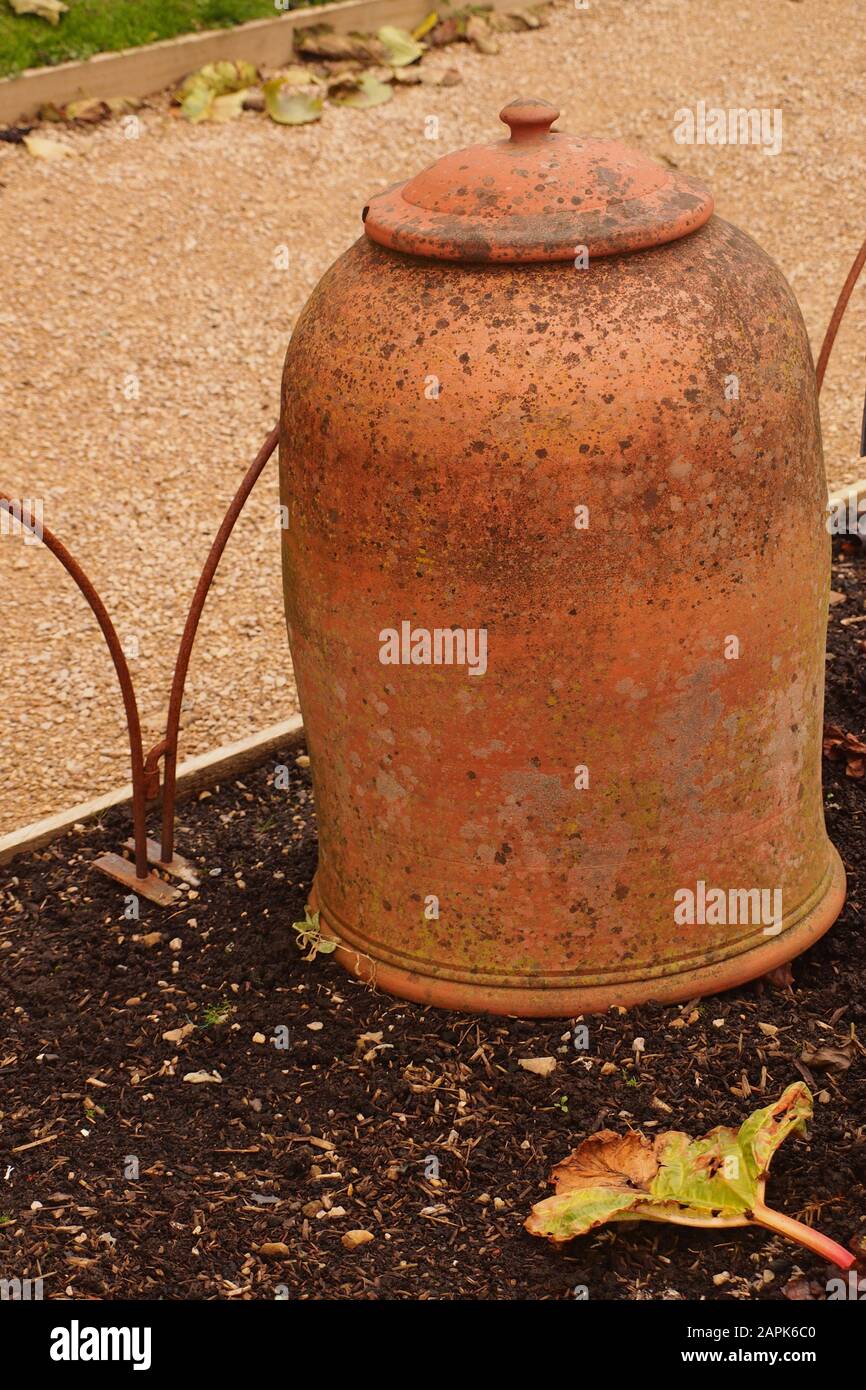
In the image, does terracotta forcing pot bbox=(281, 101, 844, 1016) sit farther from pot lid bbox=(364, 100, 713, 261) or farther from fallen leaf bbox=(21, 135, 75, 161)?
fallen leaf bbox=(21, 135, 75, 161)

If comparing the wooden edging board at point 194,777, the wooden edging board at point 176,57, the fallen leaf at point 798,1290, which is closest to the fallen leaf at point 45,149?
the wooden edging board at point 176,57

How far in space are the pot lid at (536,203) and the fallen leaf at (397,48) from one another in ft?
22.0

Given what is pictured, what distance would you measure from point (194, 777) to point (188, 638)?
2.84 feet

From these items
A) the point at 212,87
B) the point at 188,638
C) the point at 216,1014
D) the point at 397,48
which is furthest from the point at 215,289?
the point at 216,1014

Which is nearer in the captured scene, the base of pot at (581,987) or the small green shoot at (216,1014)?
the base of pot at (581,987)

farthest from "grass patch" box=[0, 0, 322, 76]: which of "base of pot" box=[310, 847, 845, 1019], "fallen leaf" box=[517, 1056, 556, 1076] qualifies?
"fallen leaf" box=[517, 1056, 556, 1076]

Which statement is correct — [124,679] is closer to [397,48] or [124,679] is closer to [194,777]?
[194,777]

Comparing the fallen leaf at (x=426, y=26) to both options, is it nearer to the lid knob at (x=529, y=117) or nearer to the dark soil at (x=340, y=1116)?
the lid knob at (x=529, y=117)

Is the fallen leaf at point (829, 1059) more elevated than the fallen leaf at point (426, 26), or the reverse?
the fallen leaf at point (426, 26)

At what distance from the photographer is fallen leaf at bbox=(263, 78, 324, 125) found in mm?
8742

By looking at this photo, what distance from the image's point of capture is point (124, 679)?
3748 millimetres

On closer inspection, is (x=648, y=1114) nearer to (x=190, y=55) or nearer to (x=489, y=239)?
(x=489, y=239)

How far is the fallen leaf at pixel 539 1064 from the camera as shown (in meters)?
3.29
